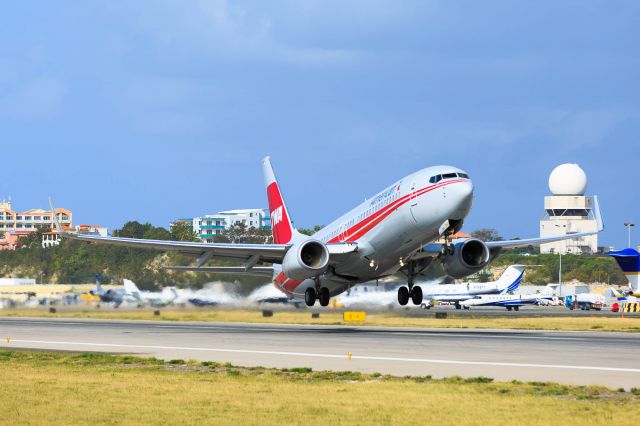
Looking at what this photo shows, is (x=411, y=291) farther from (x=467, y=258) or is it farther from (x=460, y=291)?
(x=460, y=291)

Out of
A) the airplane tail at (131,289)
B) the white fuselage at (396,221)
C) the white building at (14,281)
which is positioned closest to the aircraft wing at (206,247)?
the white fuselage at (396,221)

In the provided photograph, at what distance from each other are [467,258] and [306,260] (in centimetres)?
874

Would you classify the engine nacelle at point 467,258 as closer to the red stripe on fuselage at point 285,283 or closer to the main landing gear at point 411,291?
the main landing gear at point 411,291

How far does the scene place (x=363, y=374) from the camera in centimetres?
2730

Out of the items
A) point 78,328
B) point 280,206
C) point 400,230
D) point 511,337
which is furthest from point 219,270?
point 511,337

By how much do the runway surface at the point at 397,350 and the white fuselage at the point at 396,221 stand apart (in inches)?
185

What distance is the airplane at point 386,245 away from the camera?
46.0 metres

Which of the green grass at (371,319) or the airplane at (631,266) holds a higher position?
the airplane at (631,266)

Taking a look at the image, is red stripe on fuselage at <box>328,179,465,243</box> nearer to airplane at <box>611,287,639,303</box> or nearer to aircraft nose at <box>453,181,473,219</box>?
aircraft nose at <box>453,181,473,219</box>

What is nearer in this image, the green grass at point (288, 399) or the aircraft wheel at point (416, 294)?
the green grass at point (288, 399)

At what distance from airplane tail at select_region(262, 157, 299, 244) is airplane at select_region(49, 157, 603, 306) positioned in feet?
17.6

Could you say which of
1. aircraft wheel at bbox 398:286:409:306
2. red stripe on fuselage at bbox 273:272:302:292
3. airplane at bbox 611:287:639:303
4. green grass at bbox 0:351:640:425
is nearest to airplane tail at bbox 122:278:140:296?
red stripe on fuselage at bbox 273:272:302:292

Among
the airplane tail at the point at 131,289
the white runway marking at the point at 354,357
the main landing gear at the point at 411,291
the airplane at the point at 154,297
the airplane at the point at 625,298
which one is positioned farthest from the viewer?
the airplane at the point at 625,298

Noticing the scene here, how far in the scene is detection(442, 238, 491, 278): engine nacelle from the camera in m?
51.9
